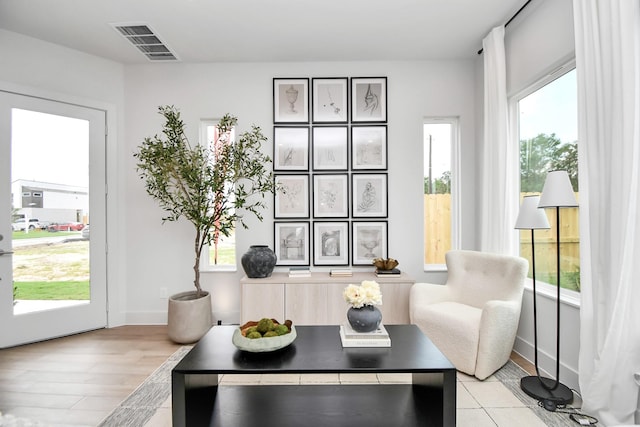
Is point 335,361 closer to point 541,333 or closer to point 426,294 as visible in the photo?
point 426,294

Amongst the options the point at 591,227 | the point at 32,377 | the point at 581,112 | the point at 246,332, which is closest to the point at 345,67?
the point at 581,112

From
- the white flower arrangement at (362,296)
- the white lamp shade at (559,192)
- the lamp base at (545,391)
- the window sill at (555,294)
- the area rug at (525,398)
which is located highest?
the white lamp shade at (559,192)

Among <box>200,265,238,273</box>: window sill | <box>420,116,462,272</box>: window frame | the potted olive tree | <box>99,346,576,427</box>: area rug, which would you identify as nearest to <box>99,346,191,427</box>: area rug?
<box>99,346,576,427</box>: area rug

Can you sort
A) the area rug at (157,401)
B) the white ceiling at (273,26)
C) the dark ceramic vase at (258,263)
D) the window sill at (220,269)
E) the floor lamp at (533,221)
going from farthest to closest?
the window sill at (220,269), the dark ceramic vase at (258,263), the white ceiling at (273,26), the floor lamp at (533,221), the area rug at (157,401)

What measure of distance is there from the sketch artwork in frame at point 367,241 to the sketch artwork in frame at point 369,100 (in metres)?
1.16

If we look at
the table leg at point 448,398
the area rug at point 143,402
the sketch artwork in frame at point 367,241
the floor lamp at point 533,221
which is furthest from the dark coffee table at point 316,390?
the sketch artwork in frame at point 367,241

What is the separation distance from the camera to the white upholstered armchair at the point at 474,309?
2.42 m

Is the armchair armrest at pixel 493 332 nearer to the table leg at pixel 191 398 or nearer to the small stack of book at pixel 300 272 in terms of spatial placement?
Result: the small stack of book at pixel 300 272

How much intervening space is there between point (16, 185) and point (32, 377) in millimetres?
1776

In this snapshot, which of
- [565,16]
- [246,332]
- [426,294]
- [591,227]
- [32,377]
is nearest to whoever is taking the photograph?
[246,332]

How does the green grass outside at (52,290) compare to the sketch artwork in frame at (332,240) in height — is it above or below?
below

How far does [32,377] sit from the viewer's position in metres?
2.56

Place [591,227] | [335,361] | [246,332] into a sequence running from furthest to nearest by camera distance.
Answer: [591,227] → [246,332] → [335,361]

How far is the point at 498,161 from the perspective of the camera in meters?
3.04
